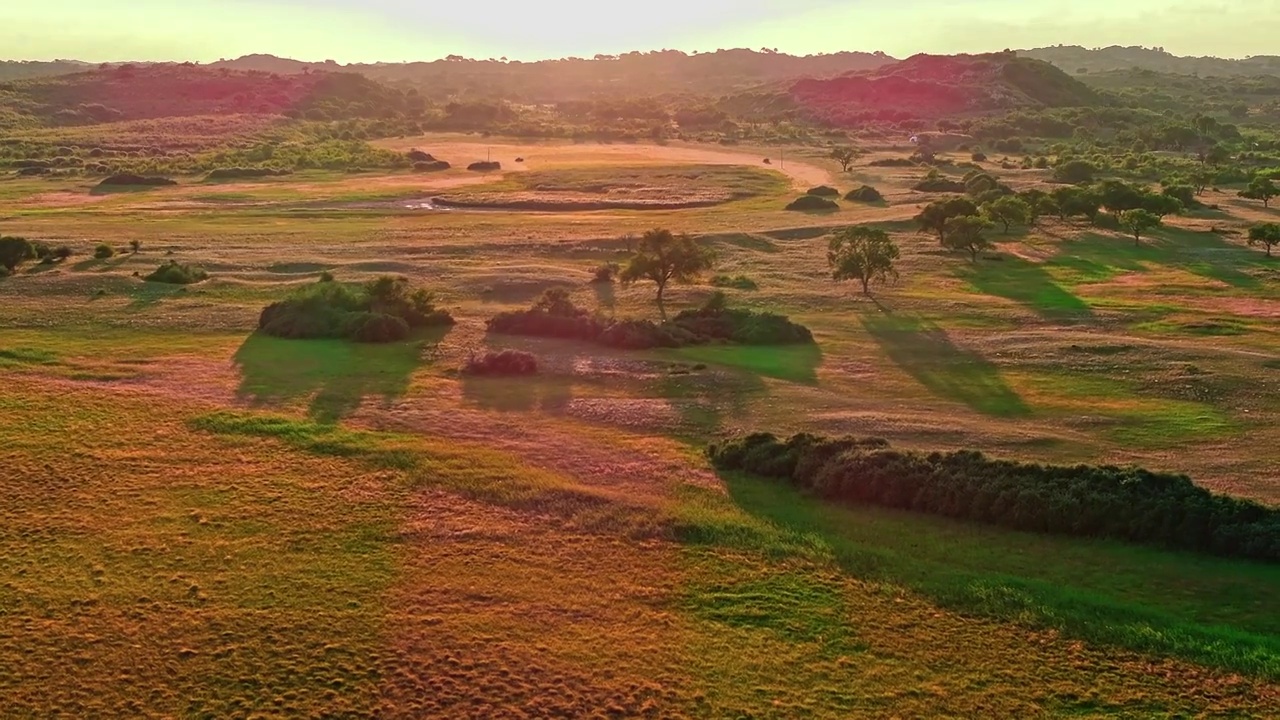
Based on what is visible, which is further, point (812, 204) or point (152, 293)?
point (812, 204)

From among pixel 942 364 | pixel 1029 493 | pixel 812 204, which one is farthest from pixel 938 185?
pixel 1029 493

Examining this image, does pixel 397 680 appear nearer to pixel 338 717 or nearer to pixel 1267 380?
pixel 338 717

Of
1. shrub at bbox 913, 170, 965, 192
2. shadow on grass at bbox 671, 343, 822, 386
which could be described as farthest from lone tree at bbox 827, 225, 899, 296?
shrub at bbox 913, 170, 965, 192

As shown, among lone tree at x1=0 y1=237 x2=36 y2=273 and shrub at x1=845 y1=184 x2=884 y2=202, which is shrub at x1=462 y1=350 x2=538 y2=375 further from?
shrub at x1=845 y1=184 x2=884 y2=202

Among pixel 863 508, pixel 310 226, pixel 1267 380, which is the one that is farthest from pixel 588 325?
pixel 310 226

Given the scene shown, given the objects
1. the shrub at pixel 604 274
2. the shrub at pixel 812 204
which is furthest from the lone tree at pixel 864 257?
the shrub at pixel 812 204

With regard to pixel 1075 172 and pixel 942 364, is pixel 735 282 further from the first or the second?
pixel 1075 172
